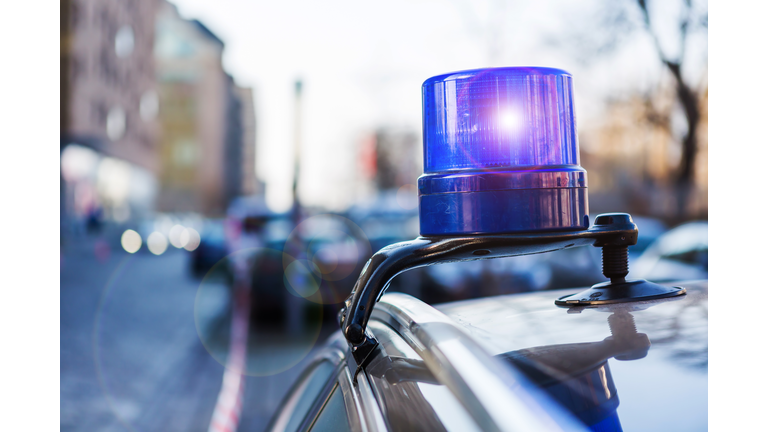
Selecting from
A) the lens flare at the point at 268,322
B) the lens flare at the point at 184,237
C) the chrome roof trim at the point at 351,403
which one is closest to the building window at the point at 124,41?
the lens flare at the point at 184,237

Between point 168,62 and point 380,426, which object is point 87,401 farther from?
point 168,62

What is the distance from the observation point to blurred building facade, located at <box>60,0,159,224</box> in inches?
1247

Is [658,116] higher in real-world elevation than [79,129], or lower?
lower

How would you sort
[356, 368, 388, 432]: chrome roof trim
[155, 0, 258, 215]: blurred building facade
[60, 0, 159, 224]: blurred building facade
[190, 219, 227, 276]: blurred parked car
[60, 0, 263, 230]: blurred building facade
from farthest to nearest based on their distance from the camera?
[155, 0, 258, 215]: blurred building facade, [60, 0, 263, 230]: blurred building facade, [60, 0, 159, 224]: blurred building facade, [190, 219, 227, 276]: blurred parked car, [356, 368, 388, 432]: chrome roof trim

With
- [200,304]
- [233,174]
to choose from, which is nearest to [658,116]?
[200,304]

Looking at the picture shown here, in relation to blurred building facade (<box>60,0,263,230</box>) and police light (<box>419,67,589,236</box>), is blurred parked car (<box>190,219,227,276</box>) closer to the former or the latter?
blurred building facade (<box>60,0,263,230</box>)

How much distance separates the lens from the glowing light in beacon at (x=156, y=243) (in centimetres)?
3438

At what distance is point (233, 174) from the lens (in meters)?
Result: 84.9

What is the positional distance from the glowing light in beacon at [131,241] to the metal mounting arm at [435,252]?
116 ft

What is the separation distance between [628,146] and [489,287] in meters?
7.68

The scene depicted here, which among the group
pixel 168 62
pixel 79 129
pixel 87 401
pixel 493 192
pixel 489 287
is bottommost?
pixel 87 401

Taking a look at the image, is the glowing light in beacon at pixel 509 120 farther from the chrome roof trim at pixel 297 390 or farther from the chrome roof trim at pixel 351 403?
the chrome roof trim at pixel 297 390

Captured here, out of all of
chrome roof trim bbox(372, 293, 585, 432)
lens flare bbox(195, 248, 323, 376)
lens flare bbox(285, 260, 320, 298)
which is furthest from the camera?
lens flare bbox(285, 260, 320, 298)

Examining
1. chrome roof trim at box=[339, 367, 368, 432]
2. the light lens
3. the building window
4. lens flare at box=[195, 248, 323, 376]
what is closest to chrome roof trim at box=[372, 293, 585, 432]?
chrome roof trim at box=[339, 367, 368, 432]
